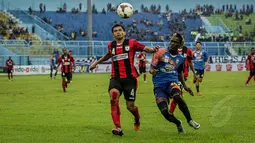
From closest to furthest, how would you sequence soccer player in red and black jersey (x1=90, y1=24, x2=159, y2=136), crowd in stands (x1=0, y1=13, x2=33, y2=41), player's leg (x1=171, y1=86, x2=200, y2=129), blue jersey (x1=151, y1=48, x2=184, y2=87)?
player's leg (x1=171, y1=86, x2=200, y2=129) → blue jersey (x1=151, y1=48, x2=184, y2=87) → soccer player in red and black jersey (x1=90, y1=24, x2=159, y2=136) → crowd in stands (x1=0, y1=13, x2=33, y2=41)

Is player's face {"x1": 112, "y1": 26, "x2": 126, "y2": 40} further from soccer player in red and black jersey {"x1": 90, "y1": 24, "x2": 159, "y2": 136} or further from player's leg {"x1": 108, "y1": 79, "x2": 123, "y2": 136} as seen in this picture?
player's leg {"x1": 108, "y1": 79, "x2": 123, "y2": 136}

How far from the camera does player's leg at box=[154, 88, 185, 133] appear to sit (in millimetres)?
11239

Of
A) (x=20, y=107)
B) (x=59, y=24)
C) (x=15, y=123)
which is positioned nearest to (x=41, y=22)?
(x=59, y=24)

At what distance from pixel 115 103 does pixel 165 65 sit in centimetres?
134

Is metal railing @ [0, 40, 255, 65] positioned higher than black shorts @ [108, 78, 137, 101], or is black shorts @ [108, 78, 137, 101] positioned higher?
metal railing @ [0, 40, 255, 65]

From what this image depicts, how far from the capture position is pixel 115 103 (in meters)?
11.7

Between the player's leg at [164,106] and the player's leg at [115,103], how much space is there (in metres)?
0.87

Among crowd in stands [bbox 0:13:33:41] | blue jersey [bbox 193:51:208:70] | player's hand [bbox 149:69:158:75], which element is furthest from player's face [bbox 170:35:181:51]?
crowd in stands [bbox 0:13:33:41]

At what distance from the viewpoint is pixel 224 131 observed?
11992 millimetres

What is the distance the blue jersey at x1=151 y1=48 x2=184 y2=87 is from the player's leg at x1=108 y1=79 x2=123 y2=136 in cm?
91

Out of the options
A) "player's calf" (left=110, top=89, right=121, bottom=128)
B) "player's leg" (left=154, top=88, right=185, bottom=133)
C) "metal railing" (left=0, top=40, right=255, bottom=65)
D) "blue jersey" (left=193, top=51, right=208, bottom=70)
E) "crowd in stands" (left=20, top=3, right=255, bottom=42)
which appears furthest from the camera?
"crowd in stands" (left=20, top=3, right=255, bottom=42)

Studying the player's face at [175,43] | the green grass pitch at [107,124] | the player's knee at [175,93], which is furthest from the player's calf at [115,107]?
the player's face at [175,43]

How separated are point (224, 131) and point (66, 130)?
3510 mm

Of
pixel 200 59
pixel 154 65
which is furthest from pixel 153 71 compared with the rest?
pixel 200 59
